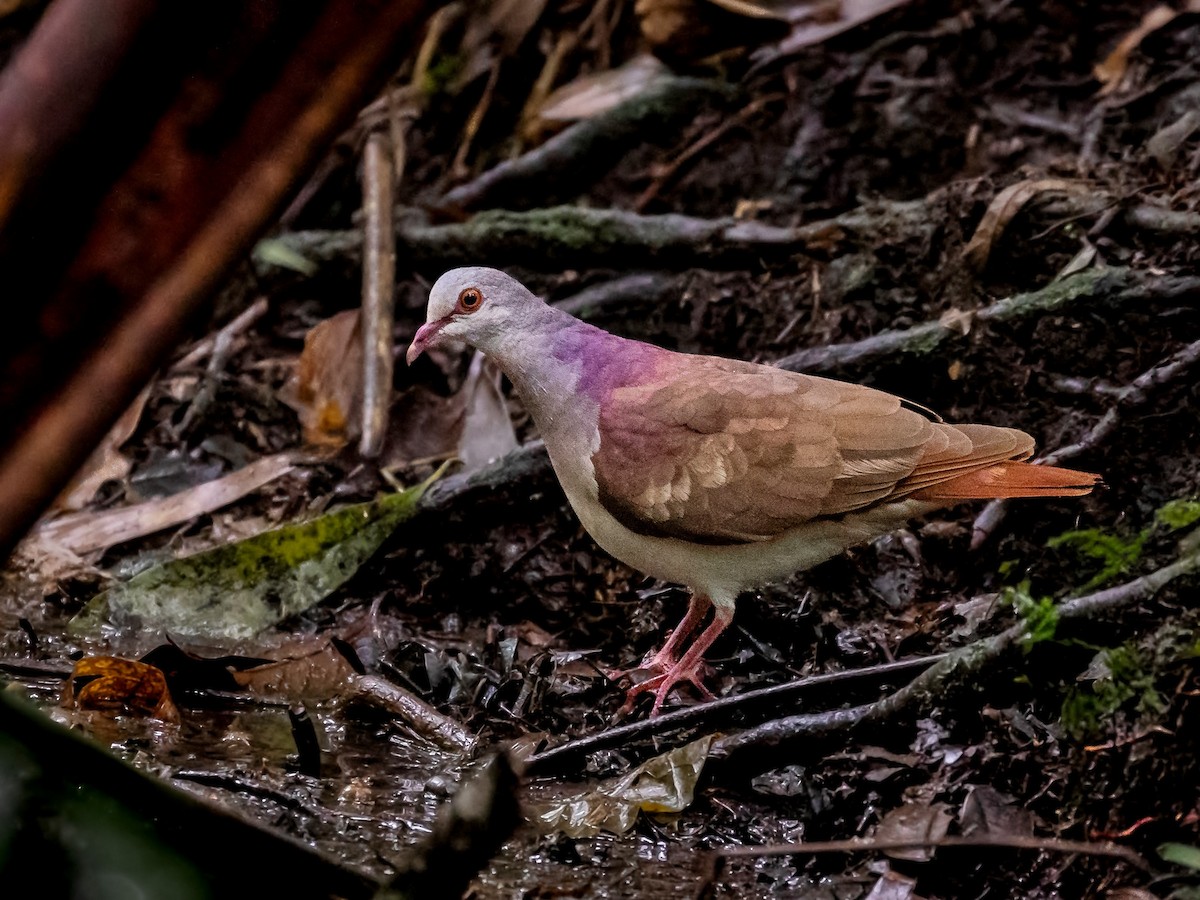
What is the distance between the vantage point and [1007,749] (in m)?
3.36

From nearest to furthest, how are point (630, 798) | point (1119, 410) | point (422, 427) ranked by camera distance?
point (630, 798)
point (1119, 410)
point (422, 427)

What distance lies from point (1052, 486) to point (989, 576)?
712 mm

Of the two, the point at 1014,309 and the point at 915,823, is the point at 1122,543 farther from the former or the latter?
the point at 1014,309

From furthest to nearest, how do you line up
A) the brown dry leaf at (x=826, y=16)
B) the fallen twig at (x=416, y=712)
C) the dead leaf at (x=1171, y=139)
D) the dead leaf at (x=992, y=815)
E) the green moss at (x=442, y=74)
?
the green moss at (x=442, y=74), the brown dry leaf at (x=826, y=16), the dead leaf at (x=1171, y=139), the fallen twig at (x=416, y=712), the dead leaf at (x=992, y=815)

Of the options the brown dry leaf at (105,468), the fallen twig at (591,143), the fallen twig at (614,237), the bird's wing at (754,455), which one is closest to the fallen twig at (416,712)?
the bird's wing at (754,455)

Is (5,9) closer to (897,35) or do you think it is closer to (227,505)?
(227,505)

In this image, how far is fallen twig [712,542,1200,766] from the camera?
322 cm

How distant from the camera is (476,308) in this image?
4520 millimetres

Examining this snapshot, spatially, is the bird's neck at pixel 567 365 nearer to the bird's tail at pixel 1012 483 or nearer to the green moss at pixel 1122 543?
the bird's tail at pixel 1012 483

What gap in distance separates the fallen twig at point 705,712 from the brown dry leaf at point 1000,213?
2224mm

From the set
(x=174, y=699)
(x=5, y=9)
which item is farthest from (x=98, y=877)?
(x=5, y=9)

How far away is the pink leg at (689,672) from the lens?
4.20 metres

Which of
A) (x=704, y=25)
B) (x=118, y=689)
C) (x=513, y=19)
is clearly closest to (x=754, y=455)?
(x=118, y=689)

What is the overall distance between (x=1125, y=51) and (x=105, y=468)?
5.50m
